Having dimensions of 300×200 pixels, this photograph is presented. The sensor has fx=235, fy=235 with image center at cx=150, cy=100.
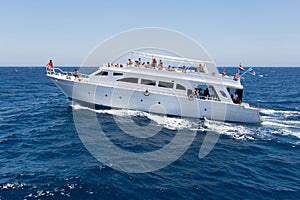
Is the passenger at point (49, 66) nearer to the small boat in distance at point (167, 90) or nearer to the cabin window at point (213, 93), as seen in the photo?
the small boat in distance at point (167, 90)

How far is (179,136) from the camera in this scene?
57.0 feet

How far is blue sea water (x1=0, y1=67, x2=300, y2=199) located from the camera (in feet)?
33.0

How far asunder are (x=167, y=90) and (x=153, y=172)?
1073 centimetres

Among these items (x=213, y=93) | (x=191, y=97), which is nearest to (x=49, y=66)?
(x=191, y=97)

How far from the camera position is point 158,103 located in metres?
21.5

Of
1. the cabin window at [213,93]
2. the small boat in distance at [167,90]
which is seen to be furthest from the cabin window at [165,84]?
the cabin window at [213,93]

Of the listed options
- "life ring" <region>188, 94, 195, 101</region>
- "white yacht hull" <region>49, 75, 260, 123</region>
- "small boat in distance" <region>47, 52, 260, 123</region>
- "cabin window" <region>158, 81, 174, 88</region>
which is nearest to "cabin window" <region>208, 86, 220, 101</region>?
"small boat in distance" <region>47, 52, 260, 123</region>

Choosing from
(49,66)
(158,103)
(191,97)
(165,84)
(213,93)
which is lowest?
(158,103)

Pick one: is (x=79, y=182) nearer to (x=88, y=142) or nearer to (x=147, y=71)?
(x=88, y=142)

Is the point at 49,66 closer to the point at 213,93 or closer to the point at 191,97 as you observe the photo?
the point at 191,97

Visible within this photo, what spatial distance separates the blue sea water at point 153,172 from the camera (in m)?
10.1

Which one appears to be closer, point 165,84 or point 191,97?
point 191,97

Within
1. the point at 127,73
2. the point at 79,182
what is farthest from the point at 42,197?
the point at 127,73

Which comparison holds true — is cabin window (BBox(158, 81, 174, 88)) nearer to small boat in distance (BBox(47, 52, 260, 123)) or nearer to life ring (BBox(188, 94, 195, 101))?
small boat in distance (BBox(47, 52, 260, 123))
